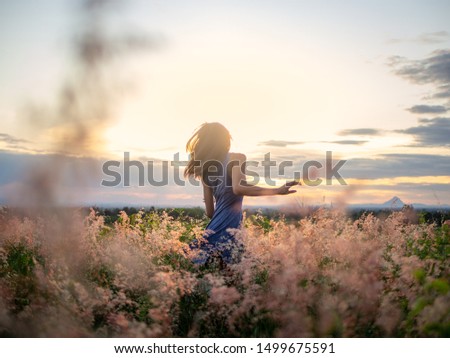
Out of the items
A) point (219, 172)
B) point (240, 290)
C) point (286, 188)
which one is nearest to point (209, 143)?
point (219, 172)

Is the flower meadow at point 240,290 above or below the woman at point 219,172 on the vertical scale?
below

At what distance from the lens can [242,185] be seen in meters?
4.91

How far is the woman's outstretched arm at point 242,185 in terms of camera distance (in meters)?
4.52

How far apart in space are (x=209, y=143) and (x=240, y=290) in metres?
1.76

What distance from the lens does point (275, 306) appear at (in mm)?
3311

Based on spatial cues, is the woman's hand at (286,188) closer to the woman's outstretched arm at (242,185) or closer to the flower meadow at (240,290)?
the woman's outstretched arm at (242,185)

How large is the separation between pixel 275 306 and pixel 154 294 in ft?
2.82

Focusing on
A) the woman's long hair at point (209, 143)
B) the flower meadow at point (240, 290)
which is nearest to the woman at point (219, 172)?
the woman's long hair at point (209, 143)

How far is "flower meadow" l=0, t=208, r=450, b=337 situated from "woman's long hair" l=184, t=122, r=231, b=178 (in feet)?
2.69

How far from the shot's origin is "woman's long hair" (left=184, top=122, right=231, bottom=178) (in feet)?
16.9

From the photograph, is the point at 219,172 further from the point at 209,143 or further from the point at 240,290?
the point at 240,290

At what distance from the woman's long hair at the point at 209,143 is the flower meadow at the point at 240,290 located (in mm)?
819
